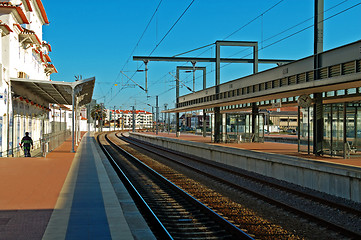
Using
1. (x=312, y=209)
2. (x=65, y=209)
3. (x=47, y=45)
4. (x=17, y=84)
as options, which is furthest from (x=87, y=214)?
(x=47, y=45)

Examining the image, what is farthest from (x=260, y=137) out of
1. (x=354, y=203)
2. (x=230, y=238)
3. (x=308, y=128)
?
(x=230, y=238)

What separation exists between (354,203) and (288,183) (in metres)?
3.47

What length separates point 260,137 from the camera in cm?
2831

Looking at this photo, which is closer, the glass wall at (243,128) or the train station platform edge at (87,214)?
the train station platform edge at (87,214)

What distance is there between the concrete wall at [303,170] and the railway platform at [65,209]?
20.4 ft

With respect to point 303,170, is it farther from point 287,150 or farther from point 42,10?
point 42,10

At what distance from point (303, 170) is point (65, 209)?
8.41 metres

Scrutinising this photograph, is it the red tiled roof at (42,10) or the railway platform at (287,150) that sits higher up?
the red tiled roof at (42,10)

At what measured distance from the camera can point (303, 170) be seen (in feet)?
41.6

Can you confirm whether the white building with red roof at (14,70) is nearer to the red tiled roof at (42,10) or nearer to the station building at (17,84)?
the station building at (17,84)

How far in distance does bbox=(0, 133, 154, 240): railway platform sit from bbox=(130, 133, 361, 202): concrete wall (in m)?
6.22

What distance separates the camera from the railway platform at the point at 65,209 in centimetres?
602

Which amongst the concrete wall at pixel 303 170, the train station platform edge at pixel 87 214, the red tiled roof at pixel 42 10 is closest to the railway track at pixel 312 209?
the concrete wall at pixel 303 170

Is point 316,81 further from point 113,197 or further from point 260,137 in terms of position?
point 260,137
